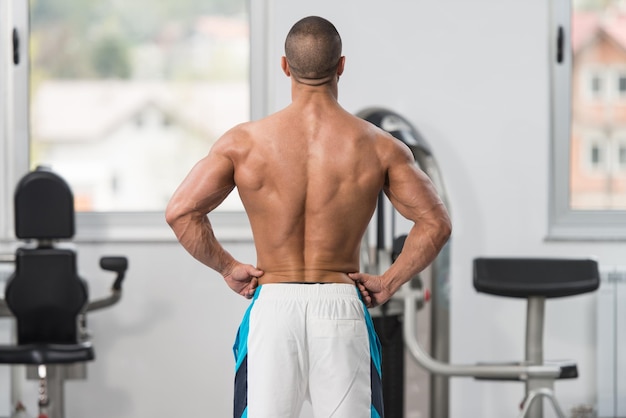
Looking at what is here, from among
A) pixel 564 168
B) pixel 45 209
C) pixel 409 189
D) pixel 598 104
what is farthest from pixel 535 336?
pixel 45 209

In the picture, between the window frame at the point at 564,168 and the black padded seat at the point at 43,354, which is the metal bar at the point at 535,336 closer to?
the window frame at the point at 564,168

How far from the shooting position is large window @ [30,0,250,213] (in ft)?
15.5

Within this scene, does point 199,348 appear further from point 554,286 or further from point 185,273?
point 554,286

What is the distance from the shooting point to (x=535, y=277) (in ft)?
12.7

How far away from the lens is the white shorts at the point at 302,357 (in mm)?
2258

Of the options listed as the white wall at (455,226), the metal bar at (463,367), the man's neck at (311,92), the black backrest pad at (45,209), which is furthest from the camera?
the white wall at (455,226)

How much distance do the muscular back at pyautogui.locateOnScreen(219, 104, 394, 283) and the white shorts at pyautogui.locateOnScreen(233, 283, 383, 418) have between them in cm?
7

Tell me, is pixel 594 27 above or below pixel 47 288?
above

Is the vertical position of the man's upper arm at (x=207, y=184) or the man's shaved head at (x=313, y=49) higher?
the man's shaved head at (x=313, y=49)

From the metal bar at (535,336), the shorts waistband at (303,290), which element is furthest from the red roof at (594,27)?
the shorts waistband at (303,290)

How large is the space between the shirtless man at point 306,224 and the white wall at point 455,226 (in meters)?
2.24

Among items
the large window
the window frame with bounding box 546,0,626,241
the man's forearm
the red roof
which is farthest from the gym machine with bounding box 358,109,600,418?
the man's forearm

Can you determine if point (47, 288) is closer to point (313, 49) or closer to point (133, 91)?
point (133, 91)

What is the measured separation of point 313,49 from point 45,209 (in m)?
1.96
